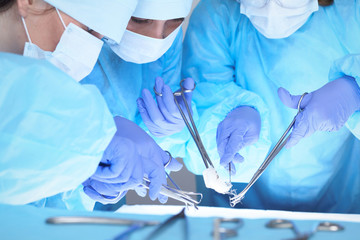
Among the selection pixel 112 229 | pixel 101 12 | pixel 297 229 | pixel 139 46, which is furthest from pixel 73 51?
pixel 297 229

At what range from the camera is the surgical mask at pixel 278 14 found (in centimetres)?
157

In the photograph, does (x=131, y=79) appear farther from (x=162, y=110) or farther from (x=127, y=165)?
(x=127, y=165)

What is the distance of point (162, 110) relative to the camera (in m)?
1.77

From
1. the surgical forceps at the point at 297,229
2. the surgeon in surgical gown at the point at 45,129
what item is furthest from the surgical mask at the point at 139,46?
the surgical forceps at the point at 297,229

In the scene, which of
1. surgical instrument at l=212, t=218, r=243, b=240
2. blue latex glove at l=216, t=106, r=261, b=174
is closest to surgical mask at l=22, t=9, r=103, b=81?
blue latex glove at l=216, t=106, r=261, b=174

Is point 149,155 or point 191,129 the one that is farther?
point 191,129

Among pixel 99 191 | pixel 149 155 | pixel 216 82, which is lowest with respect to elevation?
pixel 99 191

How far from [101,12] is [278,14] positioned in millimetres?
732

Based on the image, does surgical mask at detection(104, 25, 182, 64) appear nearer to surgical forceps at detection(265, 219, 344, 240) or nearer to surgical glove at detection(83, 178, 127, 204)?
surgical glove at detection(83, 178, 127, 204)

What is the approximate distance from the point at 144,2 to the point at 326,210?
136 centimetres

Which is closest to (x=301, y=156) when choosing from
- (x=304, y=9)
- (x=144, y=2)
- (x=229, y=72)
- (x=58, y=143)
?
(x=229, y=72)

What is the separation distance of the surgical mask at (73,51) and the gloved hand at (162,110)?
1.34ft

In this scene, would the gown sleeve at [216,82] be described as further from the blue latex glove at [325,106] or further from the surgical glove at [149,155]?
the surgical glove at [149,155]

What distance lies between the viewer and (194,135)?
1.64 m
